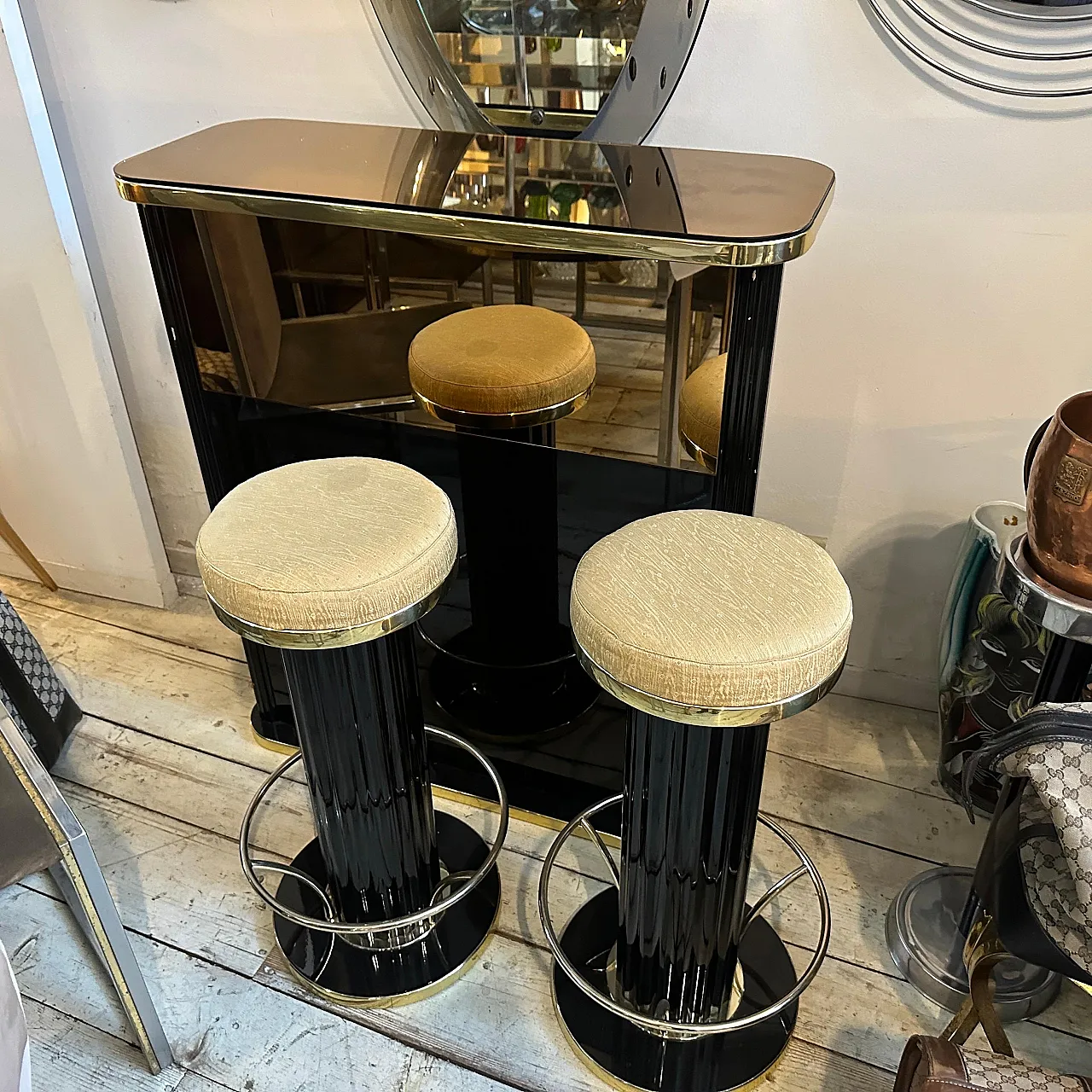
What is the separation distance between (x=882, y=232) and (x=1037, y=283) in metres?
0.25

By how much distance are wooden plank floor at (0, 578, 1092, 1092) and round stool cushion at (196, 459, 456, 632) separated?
73 cm

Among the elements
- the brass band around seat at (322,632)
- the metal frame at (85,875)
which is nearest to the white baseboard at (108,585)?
the metal frame at (85,875)

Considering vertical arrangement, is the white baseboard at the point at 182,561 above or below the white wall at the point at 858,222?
below

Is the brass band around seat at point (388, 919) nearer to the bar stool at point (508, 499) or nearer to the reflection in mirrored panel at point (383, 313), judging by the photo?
the bar stool at point (508, 499)

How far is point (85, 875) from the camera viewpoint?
1140 mm

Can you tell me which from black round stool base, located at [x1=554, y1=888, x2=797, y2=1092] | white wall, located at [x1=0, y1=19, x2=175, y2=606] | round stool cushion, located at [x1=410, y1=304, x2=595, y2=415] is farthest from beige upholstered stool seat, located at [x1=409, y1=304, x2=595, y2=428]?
white wall, located at [x1=0, y1=19, x2=175, y2=606]

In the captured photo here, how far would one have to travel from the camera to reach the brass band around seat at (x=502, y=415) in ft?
4.43

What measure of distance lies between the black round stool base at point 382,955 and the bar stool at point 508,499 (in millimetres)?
330

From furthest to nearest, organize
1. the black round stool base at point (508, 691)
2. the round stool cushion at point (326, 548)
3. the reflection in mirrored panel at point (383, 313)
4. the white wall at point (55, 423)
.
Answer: the white wall at point (55, 423)
the black round stool base at point (508, 691)
the reflection in mirrored panel at point (383, 313)
the round stool cushion at point (326, 548)

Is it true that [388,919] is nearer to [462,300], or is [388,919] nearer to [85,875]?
[85,875]

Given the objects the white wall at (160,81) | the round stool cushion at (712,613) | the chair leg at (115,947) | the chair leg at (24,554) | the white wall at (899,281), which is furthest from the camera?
the chair leg at (24,554)

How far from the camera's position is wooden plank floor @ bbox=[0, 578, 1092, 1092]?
136 centimetres

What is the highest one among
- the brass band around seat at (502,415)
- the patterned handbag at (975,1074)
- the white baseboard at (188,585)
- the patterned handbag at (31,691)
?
the brass band around seat at (502,415)

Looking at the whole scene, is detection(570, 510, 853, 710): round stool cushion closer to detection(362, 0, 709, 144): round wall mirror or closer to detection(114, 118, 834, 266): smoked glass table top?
detection(114, 118, 834, 266): smoked glass table top
